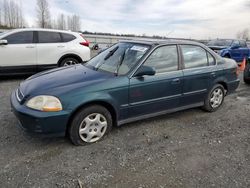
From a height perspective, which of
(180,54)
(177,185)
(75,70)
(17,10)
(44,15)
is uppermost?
(17,10)

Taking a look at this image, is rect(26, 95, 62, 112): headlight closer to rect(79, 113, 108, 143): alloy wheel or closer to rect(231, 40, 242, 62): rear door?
rect(79, 113, 108, 143): alloy wheel

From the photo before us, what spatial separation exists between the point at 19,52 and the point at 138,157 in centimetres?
561

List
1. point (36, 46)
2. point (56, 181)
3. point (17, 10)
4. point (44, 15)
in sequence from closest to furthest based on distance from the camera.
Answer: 1. point (56, 181)
2. point (36, 46)
3. point (44, 15)
4. point (17, 10)

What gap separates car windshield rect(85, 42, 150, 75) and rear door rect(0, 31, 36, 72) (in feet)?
12.0

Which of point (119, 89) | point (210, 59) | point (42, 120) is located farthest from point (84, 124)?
point (210, 59)

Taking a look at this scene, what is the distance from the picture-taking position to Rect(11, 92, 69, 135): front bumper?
3.09 meters

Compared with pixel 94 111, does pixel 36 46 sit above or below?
above

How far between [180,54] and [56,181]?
2988 mm

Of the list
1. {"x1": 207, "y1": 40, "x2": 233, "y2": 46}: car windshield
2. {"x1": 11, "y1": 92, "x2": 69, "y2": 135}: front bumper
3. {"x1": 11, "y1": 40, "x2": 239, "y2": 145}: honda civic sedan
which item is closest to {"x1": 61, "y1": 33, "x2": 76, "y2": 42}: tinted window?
{"x1": 11, "y1": 40, "x2": 239, "y2": 145}: honda civic sedan

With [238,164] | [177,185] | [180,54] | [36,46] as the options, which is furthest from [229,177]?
[36,46]

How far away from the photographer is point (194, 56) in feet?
15.0

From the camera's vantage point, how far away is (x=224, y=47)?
42.9 ft

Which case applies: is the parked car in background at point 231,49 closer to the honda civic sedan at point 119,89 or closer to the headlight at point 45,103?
the honda civic sedan at point 119,89

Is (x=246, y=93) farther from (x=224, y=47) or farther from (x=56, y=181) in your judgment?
(x=224, y=47)
